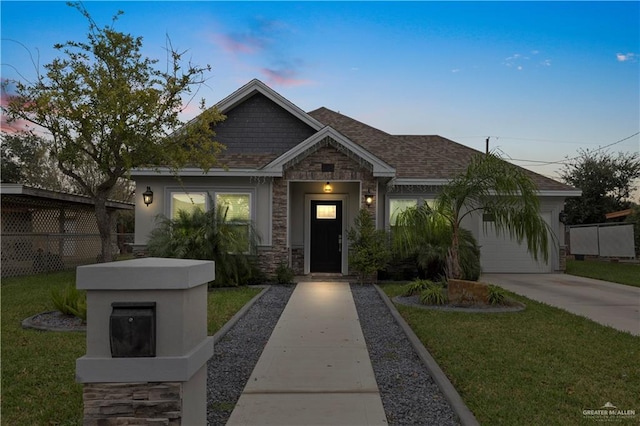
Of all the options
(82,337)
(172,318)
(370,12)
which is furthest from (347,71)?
(172,318)

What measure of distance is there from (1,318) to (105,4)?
232 inches

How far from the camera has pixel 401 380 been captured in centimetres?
470

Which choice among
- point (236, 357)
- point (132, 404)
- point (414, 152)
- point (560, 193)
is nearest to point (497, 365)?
point (236, 357)

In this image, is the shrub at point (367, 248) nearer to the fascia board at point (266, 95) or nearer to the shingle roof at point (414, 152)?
the shingle roof at point (414, 152)

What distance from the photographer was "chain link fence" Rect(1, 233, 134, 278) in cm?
1429

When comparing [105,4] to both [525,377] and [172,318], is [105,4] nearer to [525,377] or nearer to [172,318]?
[172,318]

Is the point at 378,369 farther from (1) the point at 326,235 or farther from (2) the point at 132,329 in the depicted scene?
(1) the point at 326,235

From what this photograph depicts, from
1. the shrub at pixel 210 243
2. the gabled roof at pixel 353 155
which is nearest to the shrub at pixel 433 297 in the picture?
the gabled roof at pixel 353 155

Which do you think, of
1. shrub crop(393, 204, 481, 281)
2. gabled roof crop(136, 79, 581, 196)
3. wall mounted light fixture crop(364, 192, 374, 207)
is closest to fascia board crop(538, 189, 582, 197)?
gabled roof crop(136, 79, 581, 196)

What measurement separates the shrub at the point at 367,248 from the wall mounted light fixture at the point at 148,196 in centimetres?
579

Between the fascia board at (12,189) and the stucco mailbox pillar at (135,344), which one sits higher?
the fascia board at (12,189)

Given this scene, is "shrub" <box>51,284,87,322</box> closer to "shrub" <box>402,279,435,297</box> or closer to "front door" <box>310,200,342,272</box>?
"shrub" <box>402,279,435,297</box>

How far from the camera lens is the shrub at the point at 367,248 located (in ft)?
39.6

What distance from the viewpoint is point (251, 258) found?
12.3m
